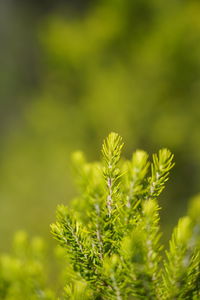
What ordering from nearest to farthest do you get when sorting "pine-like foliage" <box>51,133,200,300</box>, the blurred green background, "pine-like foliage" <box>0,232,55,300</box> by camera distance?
1. "pine-like foliage" <box>51,133,200,300</box>
2. "pine-like foliage" <box>0,232,55,300</box>
3. the blurred green background

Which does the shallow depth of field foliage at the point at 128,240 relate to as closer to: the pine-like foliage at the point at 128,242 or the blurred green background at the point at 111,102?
the pine-like foliage at the point at 128,242

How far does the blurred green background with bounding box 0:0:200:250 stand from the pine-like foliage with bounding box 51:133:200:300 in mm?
3799

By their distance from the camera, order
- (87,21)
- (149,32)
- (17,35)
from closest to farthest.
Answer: (149,32) < (87,21) < (17,35)

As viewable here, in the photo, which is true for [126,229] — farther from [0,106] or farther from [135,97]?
[0,106]

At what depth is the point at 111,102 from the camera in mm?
4949

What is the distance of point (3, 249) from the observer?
5.02m

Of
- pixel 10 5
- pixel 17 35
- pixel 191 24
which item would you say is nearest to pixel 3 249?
pixel 191 24

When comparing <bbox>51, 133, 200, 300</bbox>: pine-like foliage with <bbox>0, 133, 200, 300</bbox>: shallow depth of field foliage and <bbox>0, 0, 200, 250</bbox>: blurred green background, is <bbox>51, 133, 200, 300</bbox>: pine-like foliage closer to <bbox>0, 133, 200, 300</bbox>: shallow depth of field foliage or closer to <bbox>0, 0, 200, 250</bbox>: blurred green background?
<bbox>0, 133, 200, 300</bbox>: shallow depth of field foliage

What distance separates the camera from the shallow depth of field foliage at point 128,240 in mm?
832

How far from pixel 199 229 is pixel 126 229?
16 cm

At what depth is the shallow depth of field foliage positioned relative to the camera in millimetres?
832

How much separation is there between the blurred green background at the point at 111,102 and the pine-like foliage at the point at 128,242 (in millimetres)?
3799

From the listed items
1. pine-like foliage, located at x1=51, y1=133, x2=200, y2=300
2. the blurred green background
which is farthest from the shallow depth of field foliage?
the blurred green background

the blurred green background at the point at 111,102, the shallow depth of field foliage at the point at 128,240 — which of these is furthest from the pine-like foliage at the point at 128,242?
the blurred green background at the point at 111,102
